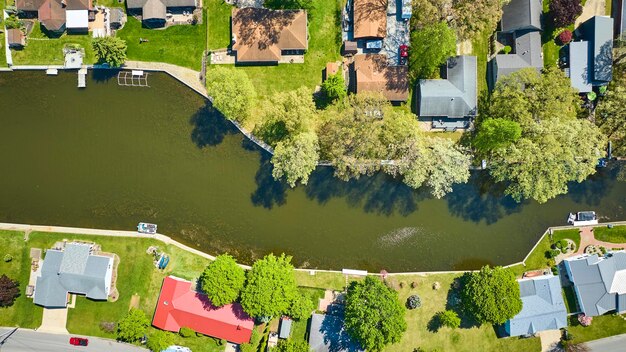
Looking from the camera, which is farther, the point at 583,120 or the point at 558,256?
the point at 558,256

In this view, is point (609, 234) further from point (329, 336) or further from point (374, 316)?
point (329, 336)

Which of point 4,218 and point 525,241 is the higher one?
point 4,218

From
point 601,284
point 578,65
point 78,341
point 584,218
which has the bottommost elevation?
point 78,341

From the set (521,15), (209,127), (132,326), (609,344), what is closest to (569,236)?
(609,344)

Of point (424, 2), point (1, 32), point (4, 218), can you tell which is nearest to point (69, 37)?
point (1, 32)

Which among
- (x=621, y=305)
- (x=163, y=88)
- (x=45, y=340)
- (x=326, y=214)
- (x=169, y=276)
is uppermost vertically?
(x=163, y=88)

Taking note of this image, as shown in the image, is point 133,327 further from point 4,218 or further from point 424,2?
point 424,2

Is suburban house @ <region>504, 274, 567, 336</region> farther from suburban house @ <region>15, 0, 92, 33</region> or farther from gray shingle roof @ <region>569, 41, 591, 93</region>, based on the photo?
suburban house @ <region>15, 0, 92, 33</region>
